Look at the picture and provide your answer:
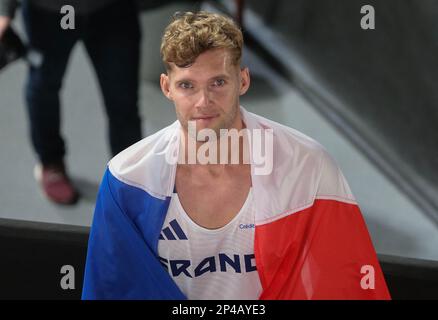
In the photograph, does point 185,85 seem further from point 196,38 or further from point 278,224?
point 278,224

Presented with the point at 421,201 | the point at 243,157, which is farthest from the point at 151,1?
the point at 243,157

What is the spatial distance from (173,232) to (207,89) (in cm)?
26

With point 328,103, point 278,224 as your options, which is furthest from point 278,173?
point 328,103

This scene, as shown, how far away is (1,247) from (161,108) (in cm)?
85

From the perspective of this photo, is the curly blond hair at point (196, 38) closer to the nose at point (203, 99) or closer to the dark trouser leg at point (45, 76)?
the nose at point (203, 99)

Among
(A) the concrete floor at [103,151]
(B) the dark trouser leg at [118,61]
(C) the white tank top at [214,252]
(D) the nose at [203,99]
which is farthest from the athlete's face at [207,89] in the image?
(A) the concrete floor at [103,151]

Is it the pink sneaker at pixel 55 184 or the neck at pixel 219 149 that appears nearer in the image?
the neck at pixel 219 149

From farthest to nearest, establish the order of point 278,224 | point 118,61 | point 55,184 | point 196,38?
1. point 55,184
2. point 118,61
3. point 278,224
4. point 196,38

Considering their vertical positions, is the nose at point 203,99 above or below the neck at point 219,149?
above

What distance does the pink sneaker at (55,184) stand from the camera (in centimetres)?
273

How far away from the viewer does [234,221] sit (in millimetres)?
1749

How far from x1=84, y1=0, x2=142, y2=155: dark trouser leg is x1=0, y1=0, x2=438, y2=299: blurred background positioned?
0.12 feet

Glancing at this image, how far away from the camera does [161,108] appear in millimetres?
2920
